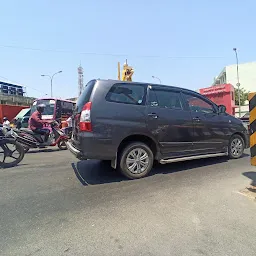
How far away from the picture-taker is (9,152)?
6.47 metres

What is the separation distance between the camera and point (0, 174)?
18.1ft

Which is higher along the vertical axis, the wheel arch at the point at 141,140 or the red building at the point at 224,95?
the red building at the point at 224,95

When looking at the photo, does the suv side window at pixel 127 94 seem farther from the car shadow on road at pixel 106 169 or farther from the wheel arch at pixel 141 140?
the car shadow on road at pixel 106 169

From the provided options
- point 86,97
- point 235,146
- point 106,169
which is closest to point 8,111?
point 106,169

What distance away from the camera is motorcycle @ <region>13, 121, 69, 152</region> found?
8212 millimetres

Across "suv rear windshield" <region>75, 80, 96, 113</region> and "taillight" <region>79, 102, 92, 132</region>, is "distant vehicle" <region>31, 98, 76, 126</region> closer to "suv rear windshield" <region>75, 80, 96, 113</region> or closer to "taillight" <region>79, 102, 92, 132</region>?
"suv rear windshield" <region>75, 80, 96, 113</region>

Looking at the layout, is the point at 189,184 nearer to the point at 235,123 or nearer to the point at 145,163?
the point at 145,163

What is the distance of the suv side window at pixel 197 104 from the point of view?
5.63 meters

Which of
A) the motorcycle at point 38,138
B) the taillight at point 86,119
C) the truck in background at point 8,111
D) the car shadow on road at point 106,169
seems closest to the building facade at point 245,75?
the truck in background at point 8,111

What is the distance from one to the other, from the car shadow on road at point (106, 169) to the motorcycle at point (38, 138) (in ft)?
9.40

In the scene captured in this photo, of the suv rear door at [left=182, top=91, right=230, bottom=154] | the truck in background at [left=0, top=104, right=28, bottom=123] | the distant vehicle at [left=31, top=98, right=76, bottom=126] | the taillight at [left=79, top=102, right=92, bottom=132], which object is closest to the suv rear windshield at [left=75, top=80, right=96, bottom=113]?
the taillight at [left=79, top=102, right=92, bottom=132]

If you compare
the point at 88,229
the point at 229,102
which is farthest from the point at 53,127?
the point at 229,102

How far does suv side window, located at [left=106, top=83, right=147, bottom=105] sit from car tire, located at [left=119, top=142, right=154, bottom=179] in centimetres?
87

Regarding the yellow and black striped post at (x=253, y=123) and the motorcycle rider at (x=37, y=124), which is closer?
the yellow and black striped post at (x=253, y=123)
